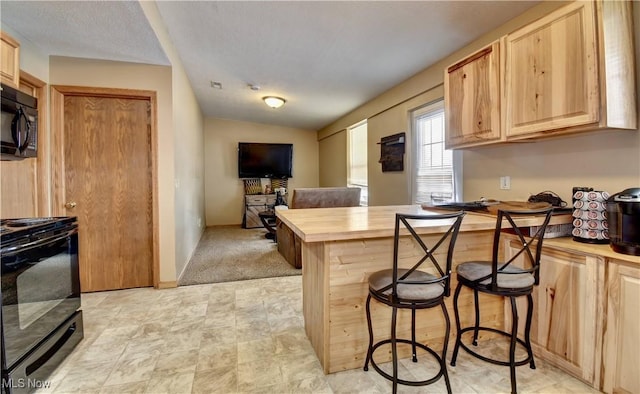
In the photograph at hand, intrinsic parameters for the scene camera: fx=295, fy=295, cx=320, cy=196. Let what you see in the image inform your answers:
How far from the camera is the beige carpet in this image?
3.57m

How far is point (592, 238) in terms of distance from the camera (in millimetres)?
1760

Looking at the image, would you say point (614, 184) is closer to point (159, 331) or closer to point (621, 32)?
point (621, 32)

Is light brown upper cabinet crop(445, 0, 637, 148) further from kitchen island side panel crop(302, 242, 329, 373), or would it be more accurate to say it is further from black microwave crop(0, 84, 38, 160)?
black microwave crop(0, 84, 38, 160)

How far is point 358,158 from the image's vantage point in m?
5.86

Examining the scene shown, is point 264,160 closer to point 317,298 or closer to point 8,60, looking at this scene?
point 8,60

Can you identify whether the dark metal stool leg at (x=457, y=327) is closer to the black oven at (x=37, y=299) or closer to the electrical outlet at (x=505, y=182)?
the electrical outlet at (x=505, y=182)

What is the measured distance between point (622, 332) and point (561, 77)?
1.48 m

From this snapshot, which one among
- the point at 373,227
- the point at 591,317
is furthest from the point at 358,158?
the point at 591,317

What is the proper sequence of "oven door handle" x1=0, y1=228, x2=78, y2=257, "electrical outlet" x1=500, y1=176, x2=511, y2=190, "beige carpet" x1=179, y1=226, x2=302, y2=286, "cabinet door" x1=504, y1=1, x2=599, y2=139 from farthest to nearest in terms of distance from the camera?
"beige carpet" x1=179, y1=226, x2=302, y2=286 → "electrical outlet" x1=500, y1=176, x2=511, y2=190 → "cabinet door" x1=504, y1=1, x2=599, y2=139 → "oven door handle" x1=0, y1=228, x2=78, y2=257

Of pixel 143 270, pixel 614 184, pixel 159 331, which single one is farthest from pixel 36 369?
pixel 614 184

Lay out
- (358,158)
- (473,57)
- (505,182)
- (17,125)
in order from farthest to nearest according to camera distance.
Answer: (358,158) < (505,182) < (473,57) < (17,125)

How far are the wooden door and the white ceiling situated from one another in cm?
58

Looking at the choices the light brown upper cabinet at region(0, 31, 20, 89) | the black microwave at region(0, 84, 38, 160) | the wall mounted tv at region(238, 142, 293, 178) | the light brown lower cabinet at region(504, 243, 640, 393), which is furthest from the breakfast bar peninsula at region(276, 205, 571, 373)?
the wall mounted tv at region(238, 142, 293, 178)

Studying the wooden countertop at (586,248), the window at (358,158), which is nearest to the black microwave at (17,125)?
the wooden countertop at (586,248)
